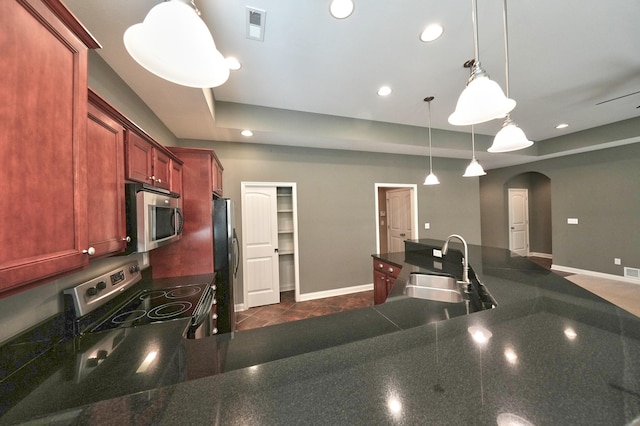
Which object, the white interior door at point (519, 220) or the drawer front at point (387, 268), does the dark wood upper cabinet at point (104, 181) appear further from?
the white interior door at point (519, 220)

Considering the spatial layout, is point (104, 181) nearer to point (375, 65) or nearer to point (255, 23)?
point (255, 23)

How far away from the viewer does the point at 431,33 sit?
1.82 m

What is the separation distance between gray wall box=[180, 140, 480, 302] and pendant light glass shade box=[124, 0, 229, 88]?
110 inches

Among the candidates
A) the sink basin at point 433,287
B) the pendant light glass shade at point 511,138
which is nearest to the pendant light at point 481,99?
the pendant light glass shade at point 511,138

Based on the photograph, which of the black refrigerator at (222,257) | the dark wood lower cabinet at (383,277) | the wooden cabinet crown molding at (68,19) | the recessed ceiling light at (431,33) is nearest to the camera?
the wooden cabinet crown molding at (68,19)

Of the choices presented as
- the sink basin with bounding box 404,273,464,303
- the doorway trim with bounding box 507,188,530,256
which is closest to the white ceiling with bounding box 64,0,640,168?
the sink basin with bounding box 404,273,464,303

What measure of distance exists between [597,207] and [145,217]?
7685 millimetres

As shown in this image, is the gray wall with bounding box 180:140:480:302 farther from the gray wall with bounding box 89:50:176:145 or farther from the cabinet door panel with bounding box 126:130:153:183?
the cabinet door panel with bounding box 126:130:153:183

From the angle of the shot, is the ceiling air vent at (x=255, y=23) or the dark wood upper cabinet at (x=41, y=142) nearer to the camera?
the dark wood upper cabinet at (x=41, y=142)

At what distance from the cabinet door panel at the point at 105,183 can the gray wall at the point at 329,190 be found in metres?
2.12

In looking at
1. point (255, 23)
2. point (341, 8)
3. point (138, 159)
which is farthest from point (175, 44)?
point (341, 8)

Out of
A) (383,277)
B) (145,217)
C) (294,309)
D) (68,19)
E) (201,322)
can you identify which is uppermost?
(68,19)

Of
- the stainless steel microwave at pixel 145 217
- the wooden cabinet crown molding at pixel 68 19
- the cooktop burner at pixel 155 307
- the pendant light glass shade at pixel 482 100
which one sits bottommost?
the cooktop burner at pixel 155 307

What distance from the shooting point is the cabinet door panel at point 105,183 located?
3.71 ft
